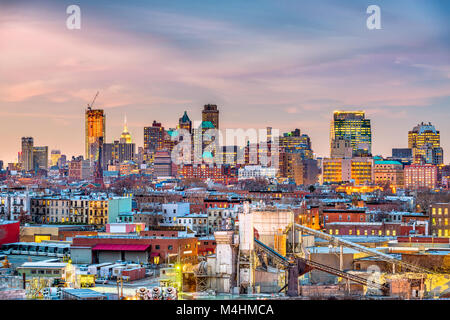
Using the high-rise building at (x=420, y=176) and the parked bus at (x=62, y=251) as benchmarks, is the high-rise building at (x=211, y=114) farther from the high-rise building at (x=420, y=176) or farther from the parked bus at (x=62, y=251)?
the parked bus at (x=62, y=251)

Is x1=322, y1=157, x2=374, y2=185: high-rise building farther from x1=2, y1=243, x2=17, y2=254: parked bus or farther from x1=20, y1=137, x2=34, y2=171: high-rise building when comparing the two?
x1=2, y1=243, x2=17, y2=254: parked bus

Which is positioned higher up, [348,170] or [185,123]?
[185,123]

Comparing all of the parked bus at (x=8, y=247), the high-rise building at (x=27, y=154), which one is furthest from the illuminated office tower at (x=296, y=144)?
the parked bus at (x=8, y=247)

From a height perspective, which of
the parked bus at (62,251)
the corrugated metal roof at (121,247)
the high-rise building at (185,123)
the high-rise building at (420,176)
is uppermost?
the high-rise building at (185,123)

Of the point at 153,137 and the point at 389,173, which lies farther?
the point at 153,137

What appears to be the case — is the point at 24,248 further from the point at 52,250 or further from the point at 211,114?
the point at 211,114

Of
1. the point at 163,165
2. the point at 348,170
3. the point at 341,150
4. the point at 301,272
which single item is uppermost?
the point at 341,150

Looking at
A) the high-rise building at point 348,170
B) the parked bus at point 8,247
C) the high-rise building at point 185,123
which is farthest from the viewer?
the high-rise building at point 185,123

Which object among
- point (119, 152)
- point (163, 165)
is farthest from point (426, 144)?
point (119, 152)
